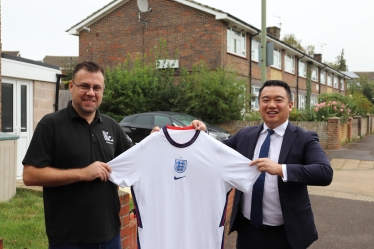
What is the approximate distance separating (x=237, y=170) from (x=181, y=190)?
0.47 meters

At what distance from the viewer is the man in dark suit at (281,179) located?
2.69 m

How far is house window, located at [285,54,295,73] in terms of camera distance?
2999 cm

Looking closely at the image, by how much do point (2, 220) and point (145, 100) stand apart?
12870 mm

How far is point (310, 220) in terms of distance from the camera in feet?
9.45

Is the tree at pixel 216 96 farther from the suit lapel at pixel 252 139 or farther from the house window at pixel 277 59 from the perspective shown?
the suit lapel at pixel 252 139

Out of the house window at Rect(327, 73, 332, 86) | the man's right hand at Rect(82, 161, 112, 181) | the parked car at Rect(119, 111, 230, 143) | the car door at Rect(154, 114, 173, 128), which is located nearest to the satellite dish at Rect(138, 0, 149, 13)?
the parked car at Rect(119, 111, 230, 143)

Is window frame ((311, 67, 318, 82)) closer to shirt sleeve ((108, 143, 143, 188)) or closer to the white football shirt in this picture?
the white football shirt

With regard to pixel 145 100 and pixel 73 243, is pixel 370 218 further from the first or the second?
pixel 145 100

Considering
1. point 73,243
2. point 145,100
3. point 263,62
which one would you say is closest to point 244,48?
point 145,100

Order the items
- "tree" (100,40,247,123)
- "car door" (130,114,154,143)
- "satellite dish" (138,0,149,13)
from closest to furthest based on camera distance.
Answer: "car door" (130,114,154,143), "tree" (100,40,247,123), "satellite dish" (138,0,149,13)

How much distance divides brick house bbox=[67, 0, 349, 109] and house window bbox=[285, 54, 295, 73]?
11.0 ft

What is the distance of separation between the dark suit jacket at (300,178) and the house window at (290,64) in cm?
2807

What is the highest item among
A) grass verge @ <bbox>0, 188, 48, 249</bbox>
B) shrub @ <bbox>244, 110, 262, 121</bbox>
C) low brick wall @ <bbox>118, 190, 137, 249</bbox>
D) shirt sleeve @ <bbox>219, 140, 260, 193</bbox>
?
shrub @ <bbox>244, 110, 262, 121</bbox>

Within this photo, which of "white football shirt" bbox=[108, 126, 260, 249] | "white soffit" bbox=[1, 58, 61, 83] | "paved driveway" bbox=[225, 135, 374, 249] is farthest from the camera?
"white soffit" bbox=[1, 58, 61, 83]
